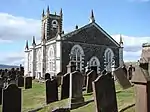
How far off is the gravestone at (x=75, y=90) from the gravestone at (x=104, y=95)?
3.30m

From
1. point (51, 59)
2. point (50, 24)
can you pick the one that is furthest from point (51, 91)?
point (50, 24)

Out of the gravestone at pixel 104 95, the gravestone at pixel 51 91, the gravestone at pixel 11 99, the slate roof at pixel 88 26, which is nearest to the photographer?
the gravestone at pixel 104 95

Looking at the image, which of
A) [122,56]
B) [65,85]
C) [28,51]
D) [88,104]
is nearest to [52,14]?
[28,51]

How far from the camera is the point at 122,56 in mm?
45219

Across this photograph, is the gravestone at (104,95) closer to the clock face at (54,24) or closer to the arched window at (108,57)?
the arched window at (108,57)

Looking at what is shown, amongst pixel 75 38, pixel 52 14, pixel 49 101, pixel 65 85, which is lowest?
pixel 49 101

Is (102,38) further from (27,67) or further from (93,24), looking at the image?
(27,67)

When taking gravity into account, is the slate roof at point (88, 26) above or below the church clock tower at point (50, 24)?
below

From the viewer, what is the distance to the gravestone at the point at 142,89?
5680 mm

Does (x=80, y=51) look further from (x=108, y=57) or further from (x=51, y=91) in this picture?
(x=51, y=91)

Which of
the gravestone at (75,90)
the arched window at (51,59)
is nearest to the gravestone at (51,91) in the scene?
the gravestone at (75,90)

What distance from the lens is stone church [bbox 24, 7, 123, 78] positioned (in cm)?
3947

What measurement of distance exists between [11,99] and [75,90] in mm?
2973

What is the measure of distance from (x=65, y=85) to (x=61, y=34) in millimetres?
26760
